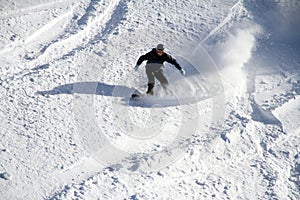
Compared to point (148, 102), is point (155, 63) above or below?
above

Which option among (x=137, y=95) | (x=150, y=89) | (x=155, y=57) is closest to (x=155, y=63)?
(x=155, y=57)

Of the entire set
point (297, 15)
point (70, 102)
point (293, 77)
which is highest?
point (297, 15)

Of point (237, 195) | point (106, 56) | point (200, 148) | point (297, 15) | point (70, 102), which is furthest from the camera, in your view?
point (297, 15)

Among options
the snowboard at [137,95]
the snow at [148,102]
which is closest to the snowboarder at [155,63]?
the snowboard at [137,95]

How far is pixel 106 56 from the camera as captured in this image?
12625mm

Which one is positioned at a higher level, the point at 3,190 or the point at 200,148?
the point at 200,148

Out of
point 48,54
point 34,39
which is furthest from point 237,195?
point 34,39

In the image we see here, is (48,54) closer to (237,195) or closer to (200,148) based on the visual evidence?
(200,148)

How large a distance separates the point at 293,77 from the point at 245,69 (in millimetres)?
1240

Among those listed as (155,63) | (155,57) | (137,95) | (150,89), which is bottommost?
(137,95)

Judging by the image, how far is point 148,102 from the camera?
11.5 m

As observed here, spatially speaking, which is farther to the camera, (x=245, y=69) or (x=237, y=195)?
Result: (x=245, y=69)

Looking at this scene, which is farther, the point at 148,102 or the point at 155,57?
the point at 148,102

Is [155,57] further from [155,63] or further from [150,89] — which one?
[150,89]
